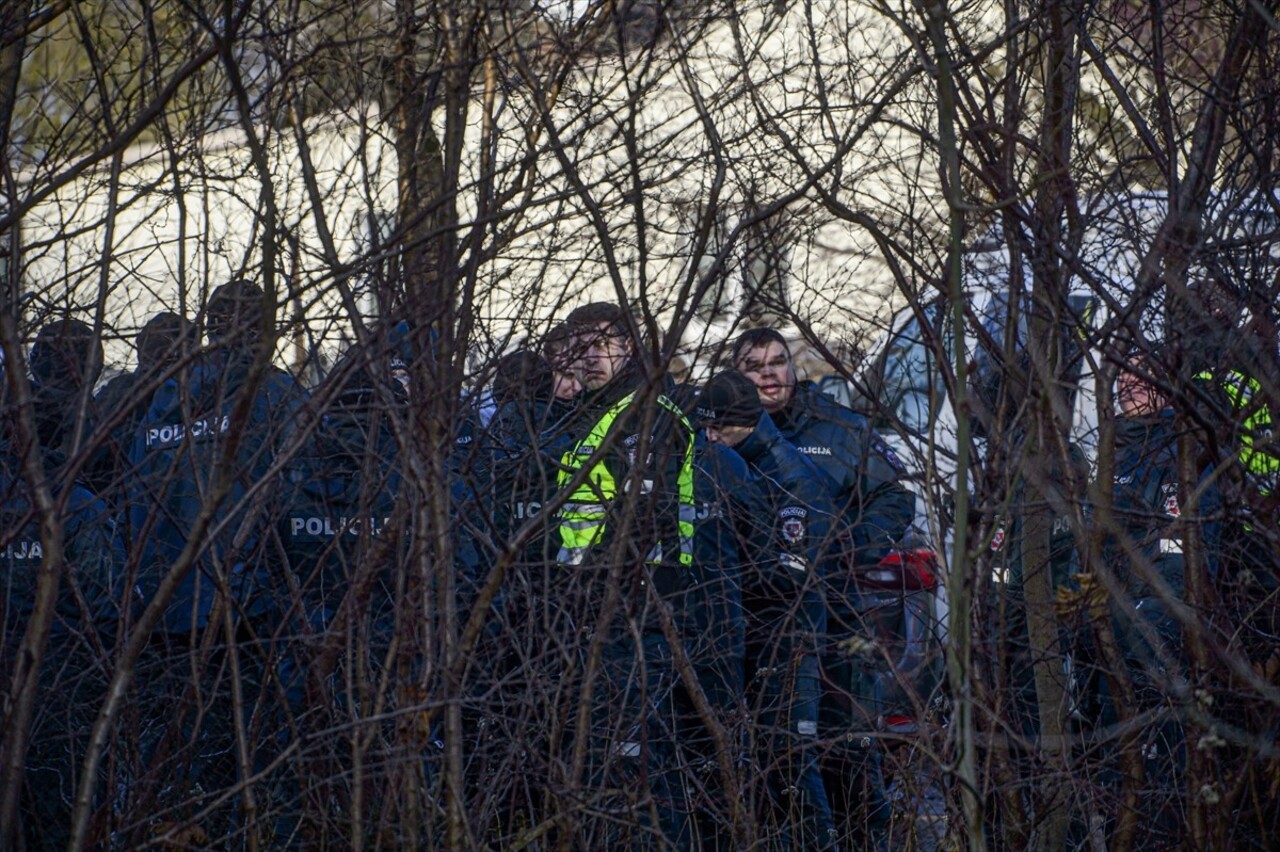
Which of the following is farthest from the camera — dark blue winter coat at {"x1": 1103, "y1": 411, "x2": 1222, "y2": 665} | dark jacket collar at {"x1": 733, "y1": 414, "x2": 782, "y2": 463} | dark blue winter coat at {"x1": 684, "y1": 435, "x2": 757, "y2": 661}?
dark jacket collar at {"x1": 733, "y1": 414, "x2": 782, "y2": 463}

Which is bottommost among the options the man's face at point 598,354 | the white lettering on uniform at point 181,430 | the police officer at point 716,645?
the police officer at point 716,645

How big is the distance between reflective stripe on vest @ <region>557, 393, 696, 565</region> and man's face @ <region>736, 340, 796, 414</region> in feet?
2.19

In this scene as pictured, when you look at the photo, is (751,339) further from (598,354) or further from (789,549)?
(789,549)

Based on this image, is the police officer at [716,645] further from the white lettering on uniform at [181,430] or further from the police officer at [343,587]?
the white lettering on uniform at [181,430]

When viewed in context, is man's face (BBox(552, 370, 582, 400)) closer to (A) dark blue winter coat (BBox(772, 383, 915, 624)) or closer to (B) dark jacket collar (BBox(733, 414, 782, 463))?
(A) dark blue winter coat (BBox(772, 383, 915, 624))

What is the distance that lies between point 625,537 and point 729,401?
5.10 feet

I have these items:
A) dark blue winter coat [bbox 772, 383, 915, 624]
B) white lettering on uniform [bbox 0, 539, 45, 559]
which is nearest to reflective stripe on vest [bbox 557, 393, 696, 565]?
dark blue winter coat [bbox 772, 383, 915, 624]

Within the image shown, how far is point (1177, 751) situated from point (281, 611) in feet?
8.28

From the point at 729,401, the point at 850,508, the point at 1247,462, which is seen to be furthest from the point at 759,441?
the point at 1247,462

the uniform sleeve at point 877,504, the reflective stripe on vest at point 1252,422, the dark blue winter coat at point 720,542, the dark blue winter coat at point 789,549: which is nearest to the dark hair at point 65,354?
the dark blue winter coat at point 720,542

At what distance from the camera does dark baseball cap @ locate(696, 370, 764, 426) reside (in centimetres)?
470

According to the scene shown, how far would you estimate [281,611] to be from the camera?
13.4 feet

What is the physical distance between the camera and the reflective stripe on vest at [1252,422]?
12.8ft

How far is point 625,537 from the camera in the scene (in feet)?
11.7
